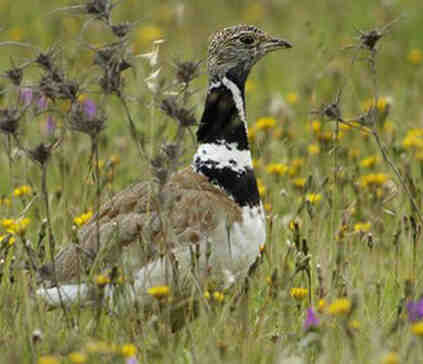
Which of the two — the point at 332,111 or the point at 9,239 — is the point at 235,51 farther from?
the point at 9,239

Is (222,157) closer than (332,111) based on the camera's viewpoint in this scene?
No

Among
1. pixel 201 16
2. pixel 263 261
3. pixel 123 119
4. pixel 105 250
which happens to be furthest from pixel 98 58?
pixel 201 16

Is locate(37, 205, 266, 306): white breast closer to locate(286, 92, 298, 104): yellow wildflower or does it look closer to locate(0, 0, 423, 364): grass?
locate(0, 0, 423, 364): grass

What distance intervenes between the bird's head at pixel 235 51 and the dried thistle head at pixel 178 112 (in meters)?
1.08

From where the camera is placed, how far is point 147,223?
3869 millimetres

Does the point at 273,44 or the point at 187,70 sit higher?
the point at 273,44

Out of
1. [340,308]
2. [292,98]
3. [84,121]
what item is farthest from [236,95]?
[292,98]

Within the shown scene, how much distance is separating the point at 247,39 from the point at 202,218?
965mm

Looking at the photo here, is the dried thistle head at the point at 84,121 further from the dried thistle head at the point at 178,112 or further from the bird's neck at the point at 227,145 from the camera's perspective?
the bird's neck at the point at 227,145

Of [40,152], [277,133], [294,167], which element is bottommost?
[294,167]

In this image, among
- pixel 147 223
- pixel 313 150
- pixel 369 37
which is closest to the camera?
pixel 369 37

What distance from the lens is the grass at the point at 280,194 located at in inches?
133

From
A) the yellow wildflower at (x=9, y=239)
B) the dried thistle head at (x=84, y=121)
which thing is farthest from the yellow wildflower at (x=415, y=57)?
the dried thistle head at (x=84, y=121)

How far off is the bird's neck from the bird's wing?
0.07 m
